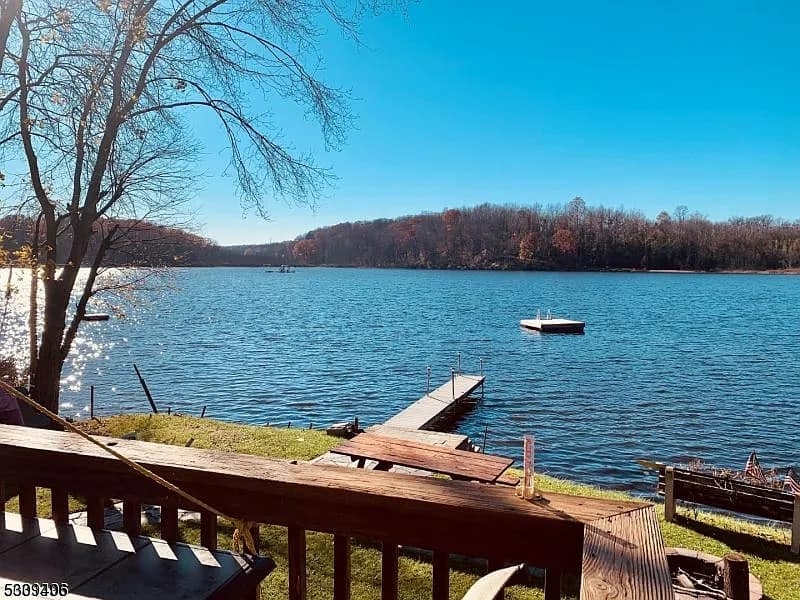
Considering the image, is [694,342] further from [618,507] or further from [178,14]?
[618,507]

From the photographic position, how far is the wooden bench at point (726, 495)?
30.6 ft

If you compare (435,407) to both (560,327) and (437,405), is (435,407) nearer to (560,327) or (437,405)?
(437,405)

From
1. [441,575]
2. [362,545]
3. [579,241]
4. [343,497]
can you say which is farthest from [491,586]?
[579,241]

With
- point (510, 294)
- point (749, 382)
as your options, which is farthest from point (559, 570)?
point (510, 294)

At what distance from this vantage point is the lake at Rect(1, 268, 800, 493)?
1702 cm

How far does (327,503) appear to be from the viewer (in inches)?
69.5

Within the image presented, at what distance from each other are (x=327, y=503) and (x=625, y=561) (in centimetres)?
86

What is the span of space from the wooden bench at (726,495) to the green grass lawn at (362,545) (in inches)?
13.1

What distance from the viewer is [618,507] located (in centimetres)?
162

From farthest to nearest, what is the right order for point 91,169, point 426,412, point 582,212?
point 582,212 < point 426,412 < point 91,169

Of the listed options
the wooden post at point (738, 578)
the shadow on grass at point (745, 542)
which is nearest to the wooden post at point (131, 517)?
the wooden post at point (738, 578)

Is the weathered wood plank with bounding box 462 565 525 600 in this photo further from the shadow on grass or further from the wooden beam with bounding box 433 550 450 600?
the shadow on grass

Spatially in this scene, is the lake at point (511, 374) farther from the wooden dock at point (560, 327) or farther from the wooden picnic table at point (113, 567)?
the wooden picnic table at point (113, 567)

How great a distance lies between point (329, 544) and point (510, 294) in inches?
2873
